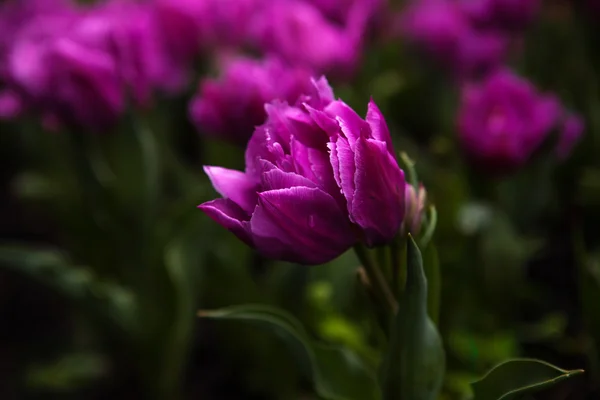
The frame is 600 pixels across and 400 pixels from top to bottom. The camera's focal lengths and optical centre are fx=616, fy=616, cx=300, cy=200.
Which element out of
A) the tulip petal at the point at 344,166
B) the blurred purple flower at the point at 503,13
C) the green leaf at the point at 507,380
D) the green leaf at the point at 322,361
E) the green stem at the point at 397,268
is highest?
the tulip petal at the point at 344,166

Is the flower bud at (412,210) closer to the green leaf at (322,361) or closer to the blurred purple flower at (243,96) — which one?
the green leaf at (322,361)

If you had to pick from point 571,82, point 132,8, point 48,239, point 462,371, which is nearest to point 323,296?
point 462,371

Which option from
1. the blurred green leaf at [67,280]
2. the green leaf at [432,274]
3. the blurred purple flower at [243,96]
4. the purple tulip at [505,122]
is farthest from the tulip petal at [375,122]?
the blurred green leaf at [67,280]

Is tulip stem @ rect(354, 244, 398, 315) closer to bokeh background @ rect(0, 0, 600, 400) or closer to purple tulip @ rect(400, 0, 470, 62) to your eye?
bokeh background @ rect(0, 0, 600, 400)

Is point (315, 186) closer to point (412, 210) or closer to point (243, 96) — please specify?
point (412, 210)

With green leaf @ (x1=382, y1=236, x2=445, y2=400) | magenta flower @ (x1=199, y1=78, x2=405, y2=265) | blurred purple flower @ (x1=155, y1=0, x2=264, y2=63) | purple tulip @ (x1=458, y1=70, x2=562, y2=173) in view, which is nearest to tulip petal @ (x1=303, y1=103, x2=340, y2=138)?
magenta flower @ (x1=199, y1=78, x2=405, y2=265)
